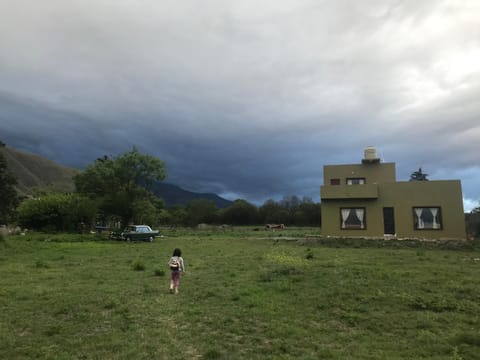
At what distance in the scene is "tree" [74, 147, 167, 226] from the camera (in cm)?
3762

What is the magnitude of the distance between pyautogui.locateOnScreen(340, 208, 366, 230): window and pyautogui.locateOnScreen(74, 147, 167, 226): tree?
21.2 m

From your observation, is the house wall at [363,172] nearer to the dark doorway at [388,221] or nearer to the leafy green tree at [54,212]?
the dark doorway at [388,221]

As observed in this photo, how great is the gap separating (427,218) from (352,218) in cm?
521

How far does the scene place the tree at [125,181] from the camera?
37.6 meters

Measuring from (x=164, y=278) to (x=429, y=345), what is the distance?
820 cm

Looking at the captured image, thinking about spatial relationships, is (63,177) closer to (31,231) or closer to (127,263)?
(31,231)

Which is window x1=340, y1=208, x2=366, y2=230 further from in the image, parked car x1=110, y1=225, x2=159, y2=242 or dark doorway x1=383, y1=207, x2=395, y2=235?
parked car x1=110, y1=225, x2=159, y2=242

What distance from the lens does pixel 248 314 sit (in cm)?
699

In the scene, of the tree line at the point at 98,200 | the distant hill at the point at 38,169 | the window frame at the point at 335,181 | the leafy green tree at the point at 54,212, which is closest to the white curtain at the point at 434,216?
the window frame at the point at 335,181

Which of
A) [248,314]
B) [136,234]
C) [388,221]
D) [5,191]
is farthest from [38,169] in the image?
[248,314]

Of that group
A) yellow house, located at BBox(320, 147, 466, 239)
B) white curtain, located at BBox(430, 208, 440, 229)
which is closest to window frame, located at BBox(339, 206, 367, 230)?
yellow house, located at BBox(320, 147, 466, 239)

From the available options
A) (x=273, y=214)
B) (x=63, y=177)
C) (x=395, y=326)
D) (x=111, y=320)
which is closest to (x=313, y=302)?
(x=395, y=326)

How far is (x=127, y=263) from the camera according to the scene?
50.0 feet

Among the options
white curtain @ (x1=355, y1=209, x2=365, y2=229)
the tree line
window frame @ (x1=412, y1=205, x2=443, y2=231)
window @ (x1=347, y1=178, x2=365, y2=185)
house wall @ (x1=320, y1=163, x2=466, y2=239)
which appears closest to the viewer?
house wall @ (x1=320, y1=163, x2=466, y2=239)
